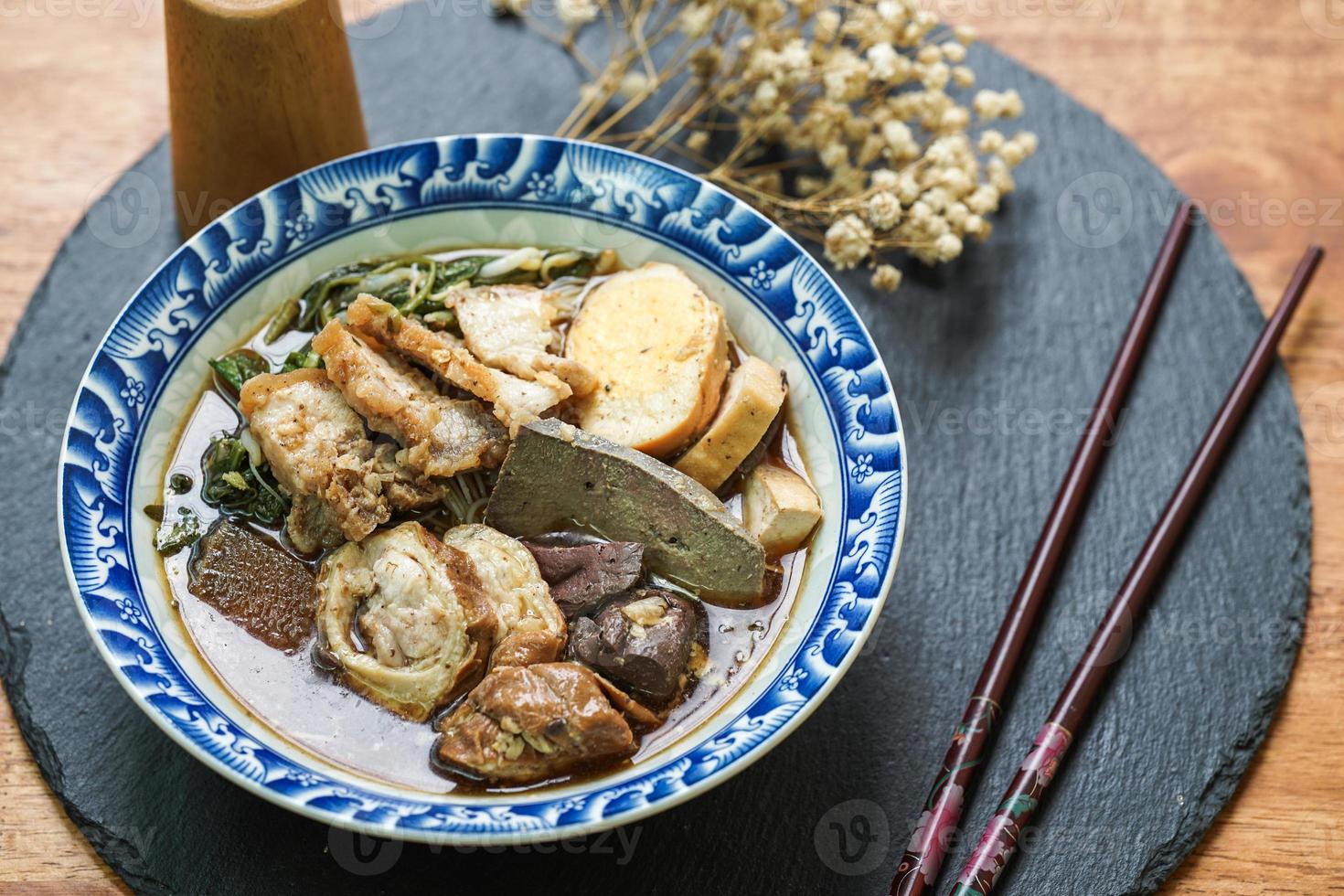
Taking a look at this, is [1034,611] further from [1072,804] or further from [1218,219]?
[1218,219]

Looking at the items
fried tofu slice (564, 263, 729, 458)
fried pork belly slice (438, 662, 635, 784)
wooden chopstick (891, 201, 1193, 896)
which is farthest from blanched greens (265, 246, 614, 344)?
wooden chopstick (891, 201, 1193, 896)

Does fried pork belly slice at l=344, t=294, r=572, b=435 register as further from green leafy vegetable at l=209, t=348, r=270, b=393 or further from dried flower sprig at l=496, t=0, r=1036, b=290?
dried flower sprig at l=496, t=0, r=1036, b=290

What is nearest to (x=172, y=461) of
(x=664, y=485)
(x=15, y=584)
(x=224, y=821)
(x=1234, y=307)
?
Answer: (x=15, y=584)

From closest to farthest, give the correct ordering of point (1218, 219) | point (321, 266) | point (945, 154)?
point (321, 266) < point (945, 154) < point (1218, 219)

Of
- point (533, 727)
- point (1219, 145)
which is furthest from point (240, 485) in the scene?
point (1219, 145)

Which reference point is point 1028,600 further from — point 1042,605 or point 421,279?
point 421,279
